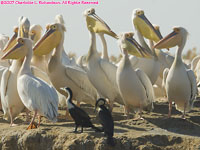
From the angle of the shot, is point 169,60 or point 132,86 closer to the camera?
point 132,86

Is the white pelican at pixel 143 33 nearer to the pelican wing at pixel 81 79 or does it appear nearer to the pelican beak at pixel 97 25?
the pelican beak at pixel 97 25

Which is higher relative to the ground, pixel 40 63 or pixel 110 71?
pixel 40 63

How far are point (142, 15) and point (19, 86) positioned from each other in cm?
424

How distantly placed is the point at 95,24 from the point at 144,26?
1.18 metres

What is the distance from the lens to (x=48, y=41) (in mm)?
10375

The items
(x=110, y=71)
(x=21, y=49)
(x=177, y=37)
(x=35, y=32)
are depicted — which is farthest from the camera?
(x=35, y=32)

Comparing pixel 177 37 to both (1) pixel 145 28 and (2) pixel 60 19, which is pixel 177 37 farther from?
(2) pixel 60 19

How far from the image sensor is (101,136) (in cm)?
747

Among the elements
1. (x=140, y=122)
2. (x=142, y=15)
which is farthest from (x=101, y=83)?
(x=142, y=15)

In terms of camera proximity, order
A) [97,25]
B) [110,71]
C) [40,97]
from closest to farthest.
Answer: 1. [40,97]
2. [110,71]
3. [97,25]

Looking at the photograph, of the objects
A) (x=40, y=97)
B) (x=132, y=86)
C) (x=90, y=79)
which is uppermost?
(x=90, y=79)

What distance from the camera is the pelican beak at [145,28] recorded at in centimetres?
1159

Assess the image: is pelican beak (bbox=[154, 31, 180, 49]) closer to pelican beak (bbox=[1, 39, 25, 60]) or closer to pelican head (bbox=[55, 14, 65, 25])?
pelican beak (bbox=[1, 39, 25, 60])

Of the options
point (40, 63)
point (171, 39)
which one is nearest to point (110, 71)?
point (171, 39)
